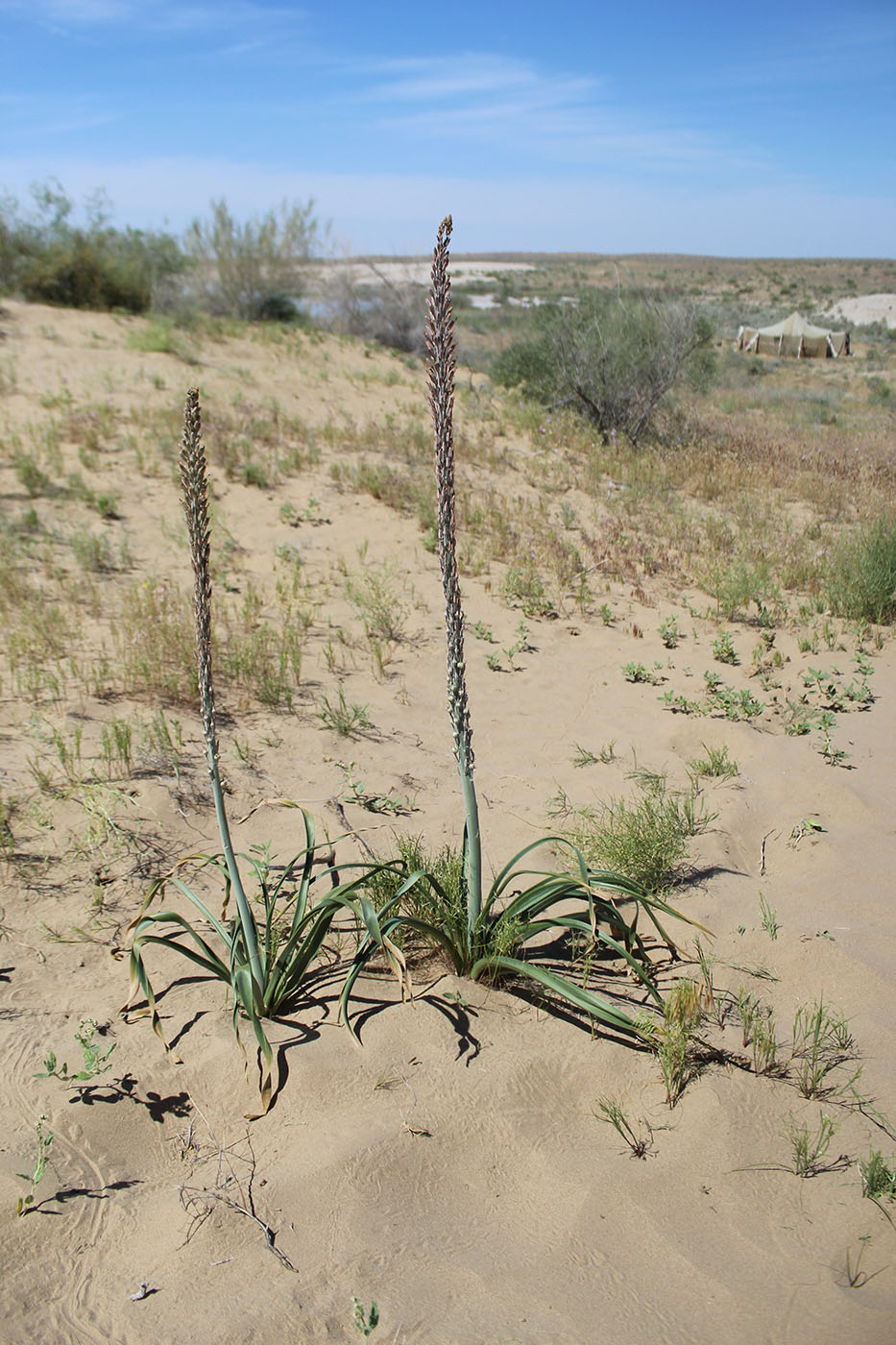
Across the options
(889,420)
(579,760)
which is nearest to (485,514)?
(579,760)

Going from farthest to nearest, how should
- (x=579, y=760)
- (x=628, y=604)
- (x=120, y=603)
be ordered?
(x=628, y=604), (x=120, y=603), (x=579, y=760)

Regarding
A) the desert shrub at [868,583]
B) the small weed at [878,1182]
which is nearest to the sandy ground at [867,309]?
the desert shrub at [868,583]

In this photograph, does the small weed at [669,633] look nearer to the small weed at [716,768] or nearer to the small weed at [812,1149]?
the small weed at [716,768]

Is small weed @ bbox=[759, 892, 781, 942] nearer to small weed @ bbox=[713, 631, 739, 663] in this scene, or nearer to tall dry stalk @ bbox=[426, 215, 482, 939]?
tall dry stalk @ bbox=[426, 215, 482, 939]

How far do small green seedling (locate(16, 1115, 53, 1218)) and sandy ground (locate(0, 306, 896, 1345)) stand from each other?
3cm

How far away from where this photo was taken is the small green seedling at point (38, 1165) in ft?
6.65

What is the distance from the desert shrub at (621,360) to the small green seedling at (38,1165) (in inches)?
447

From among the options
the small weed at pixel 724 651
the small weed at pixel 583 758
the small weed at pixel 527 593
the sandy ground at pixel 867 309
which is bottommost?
the small weed at pixel 583 758

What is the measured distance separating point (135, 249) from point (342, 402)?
31.6 ft

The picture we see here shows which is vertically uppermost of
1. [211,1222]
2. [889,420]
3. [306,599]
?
[889,420]

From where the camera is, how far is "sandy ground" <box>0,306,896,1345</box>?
1.92m

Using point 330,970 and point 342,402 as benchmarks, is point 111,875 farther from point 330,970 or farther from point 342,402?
point 342,402

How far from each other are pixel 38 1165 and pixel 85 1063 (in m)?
0.32

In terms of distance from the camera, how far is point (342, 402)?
40.4ft
